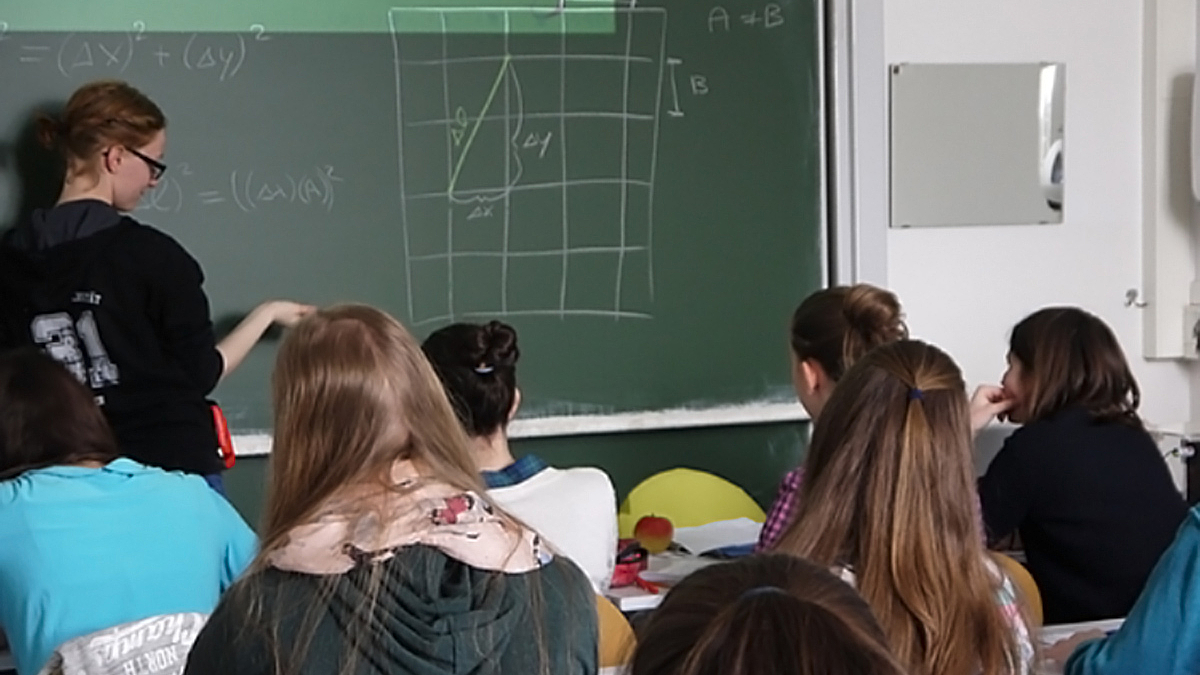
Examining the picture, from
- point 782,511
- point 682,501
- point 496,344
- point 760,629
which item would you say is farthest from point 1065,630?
point 760,629

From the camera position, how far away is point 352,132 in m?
3.56

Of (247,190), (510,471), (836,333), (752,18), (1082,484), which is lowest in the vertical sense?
(1082,484)

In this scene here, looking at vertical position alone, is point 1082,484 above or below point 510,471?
below

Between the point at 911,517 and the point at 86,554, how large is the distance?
1312 millimetres

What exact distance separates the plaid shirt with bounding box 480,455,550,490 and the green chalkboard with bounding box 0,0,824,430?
1088 mm

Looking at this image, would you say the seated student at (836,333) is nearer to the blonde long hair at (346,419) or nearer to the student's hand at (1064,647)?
the student's hand at (1064,647)

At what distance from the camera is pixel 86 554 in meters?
2.27

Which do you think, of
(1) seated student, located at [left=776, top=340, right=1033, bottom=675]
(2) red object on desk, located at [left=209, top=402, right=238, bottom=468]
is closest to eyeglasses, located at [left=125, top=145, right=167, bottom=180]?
(2) red object on desk, located at [left=209, top=402, right=238, bottom=468]

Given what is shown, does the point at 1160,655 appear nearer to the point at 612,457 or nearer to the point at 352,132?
the point at 612,457

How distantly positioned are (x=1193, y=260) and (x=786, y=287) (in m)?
1.53

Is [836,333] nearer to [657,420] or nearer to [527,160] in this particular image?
[657,420]

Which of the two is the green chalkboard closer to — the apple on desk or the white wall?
the white wall

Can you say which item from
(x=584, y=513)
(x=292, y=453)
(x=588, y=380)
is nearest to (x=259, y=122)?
(x=588, y=380)

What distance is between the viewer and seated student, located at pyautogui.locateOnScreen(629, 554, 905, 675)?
35.9 inches
